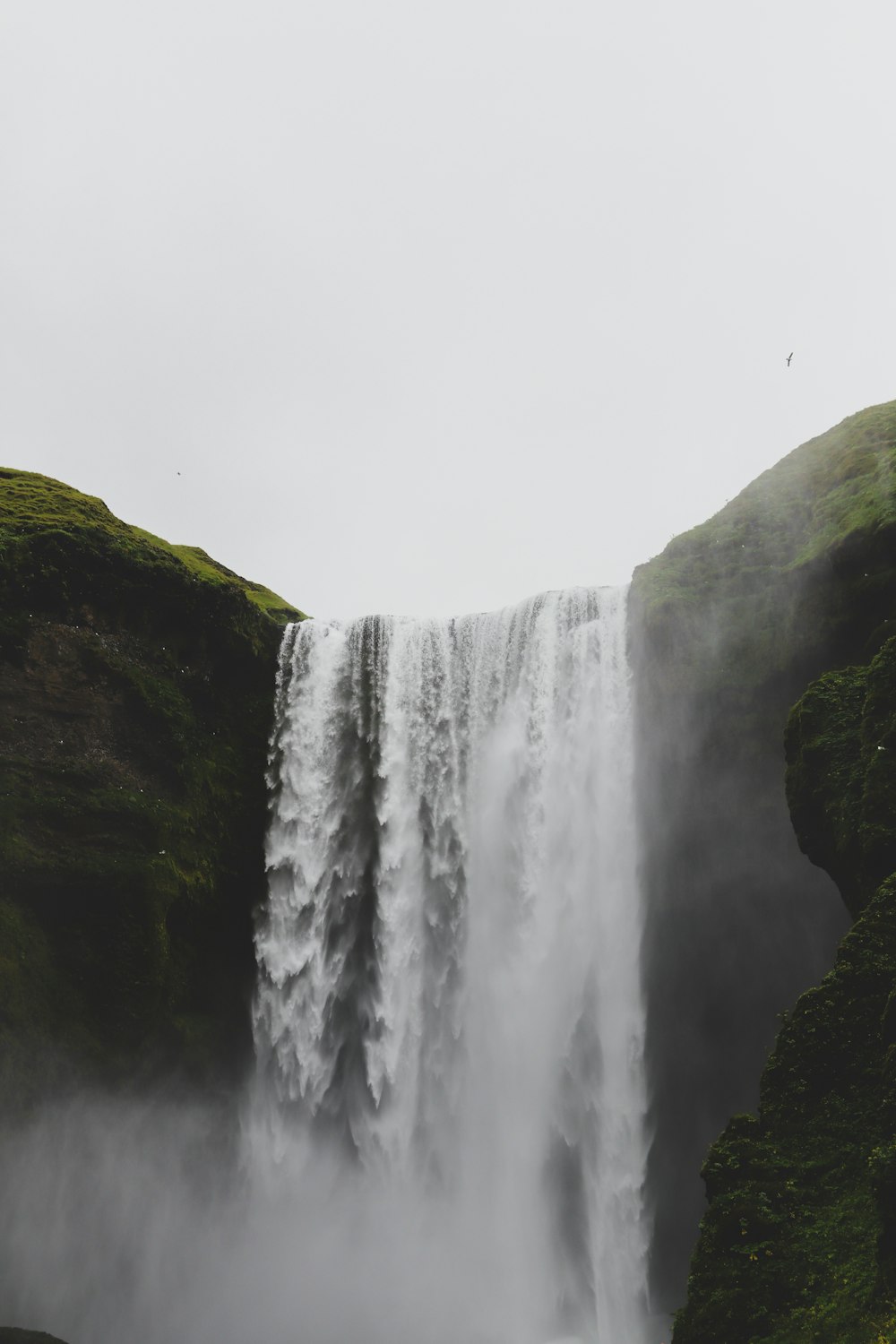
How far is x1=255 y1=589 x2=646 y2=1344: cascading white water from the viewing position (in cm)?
1700

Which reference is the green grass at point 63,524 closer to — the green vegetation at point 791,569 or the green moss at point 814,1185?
the green vegetation at point 791,569

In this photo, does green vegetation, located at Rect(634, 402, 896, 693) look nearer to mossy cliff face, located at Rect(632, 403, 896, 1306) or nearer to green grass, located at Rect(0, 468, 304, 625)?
mossy cliff face, located at Rect(632, 403, 896, 1306)

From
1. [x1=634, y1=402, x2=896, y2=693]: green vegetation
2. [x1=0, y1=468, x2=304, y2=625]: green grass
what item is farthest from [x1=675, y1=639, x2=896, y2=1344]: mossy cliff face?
[x1=0, y1=468, x2=304, y2=625]: green grass

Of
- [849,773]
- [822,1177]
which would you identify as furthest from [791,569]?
[822,1177]

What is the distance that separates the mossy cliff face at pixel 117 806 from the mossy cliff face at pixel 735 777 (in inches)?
373

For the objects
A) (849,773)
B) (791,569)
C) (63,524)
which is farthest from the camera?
(63,524)

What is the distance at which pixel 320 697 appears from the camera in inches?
868

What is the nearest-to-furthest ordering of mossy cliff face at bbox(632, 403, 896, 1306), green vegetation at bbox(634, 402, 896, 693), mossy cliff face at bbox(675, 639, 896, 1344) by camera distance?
mossy cliff face at bbox(675, 639, 896, 1344), green vegetation at bbox(634, 402, 896, 693), mossy cliff face at bbox(632, 403, 896, 1306)

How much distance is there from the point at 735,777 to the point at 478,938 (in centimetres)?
667

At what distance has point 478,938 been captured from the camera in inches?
771

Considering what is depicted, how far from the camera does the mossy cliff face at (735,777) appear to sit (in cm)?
1633

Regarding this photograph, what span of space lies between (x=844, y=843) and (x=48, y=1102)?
15.6m

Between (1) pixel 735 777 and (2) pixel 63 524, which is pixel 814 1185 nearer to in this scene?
(1) pixel 735 777

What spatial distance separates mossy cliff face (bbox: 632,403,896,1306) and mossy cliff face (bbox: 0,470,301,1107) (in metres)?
9.49
